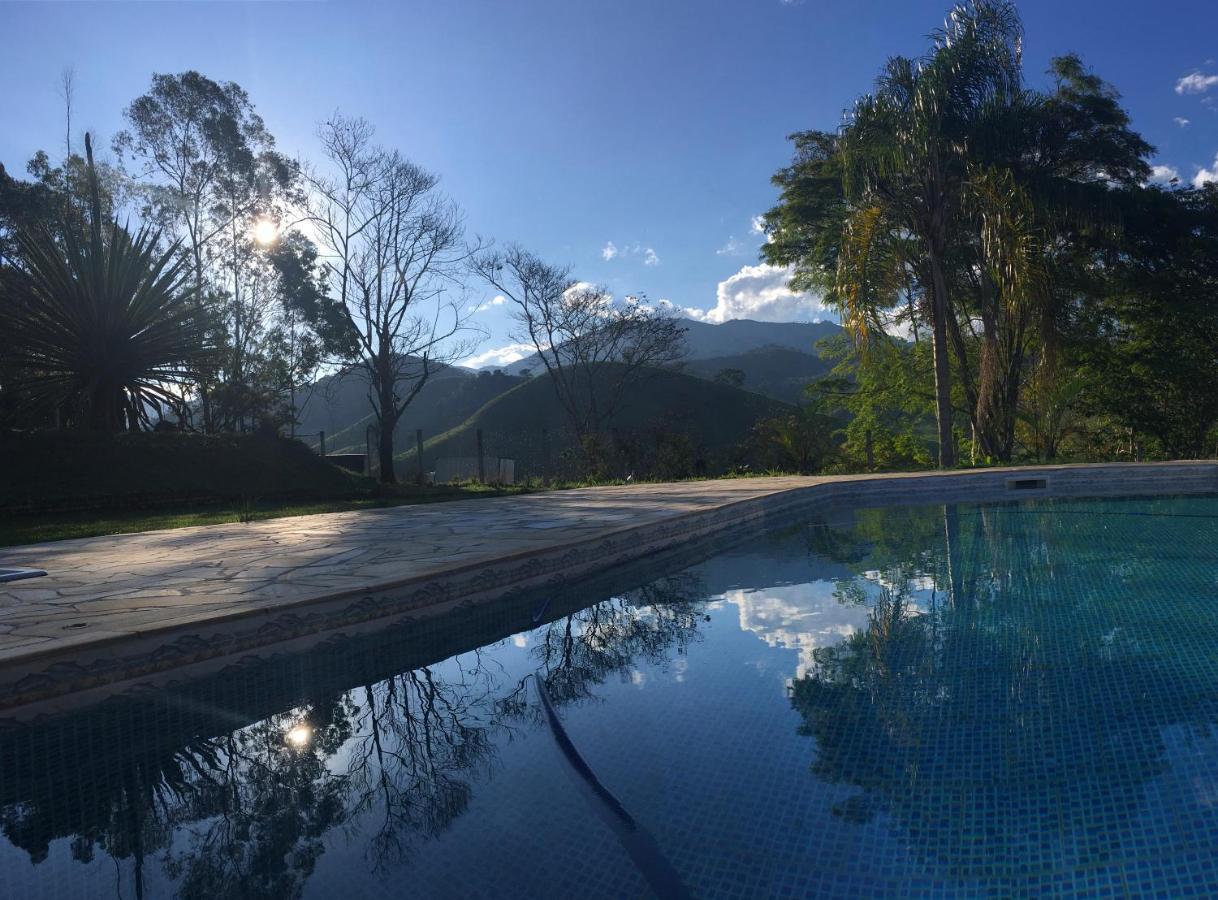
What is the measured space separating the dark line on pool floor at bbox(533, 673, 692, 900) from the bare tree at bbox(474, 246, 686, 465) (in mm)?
20935

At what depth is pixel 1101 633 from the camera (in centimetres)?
318

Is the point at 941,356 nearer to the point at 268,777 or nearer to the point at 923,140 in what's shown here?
the point at 923,140

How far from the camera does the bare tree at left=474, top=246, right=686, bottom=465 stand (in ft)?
76.7

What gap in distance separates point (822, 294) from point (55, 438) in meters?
16.6

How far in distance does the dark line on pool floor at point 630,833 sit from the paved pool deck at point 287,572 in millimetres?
1724

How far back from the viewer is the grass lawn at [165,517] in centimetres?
744

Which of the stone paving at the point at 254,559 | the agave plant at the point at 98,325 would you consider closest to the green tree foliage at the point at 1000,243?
the stone paving at the point at 254,559

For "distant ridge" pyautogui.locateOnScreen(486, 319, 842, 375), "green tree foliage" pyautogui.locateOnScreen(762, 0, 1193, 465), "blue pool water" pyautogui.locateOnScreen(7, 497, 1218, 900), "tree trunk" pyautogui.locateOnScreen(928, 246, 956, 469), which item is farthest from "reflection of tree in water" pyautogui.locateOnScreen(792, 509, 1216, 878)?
"distant ridge" pyautogui.locateOnScreen(486, 319, 842, 375)

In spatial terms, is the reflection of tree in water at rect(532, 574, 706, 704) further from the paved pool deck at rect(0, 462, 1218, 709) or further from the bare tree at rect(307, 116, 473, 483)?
the bare tree at rect(307, 116, 473, 483)

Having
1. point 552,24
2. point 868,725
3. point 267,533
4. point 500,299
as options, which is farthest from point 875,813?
point 500,299

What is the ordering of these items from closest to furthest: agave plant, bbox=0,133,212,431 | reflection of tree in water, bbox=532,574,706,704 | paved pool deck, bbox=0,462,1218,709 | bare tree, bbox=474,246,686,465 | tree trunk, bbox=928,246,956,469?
paved pool deck, bbox=0,462,1218,709 < reflection of tree in water, bbox=532,574,706,704 < agave plant, bbox=0,133,212,431 < tree trunk, bbox=928,246,956,469 < bare tree, bbox=474,246,686,465

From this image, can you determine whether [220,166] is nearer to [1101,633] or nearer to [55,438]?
[55,438]

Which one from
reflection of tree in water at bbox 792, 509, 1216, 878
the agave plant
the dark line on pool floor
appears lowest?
reflection of tree in water at bbox 792, 509, 1216, 878

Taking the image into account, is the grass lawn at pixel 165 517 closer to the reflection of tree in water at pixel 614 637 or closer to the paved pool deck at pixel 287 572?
the paved pool deck at pixel 287 572
